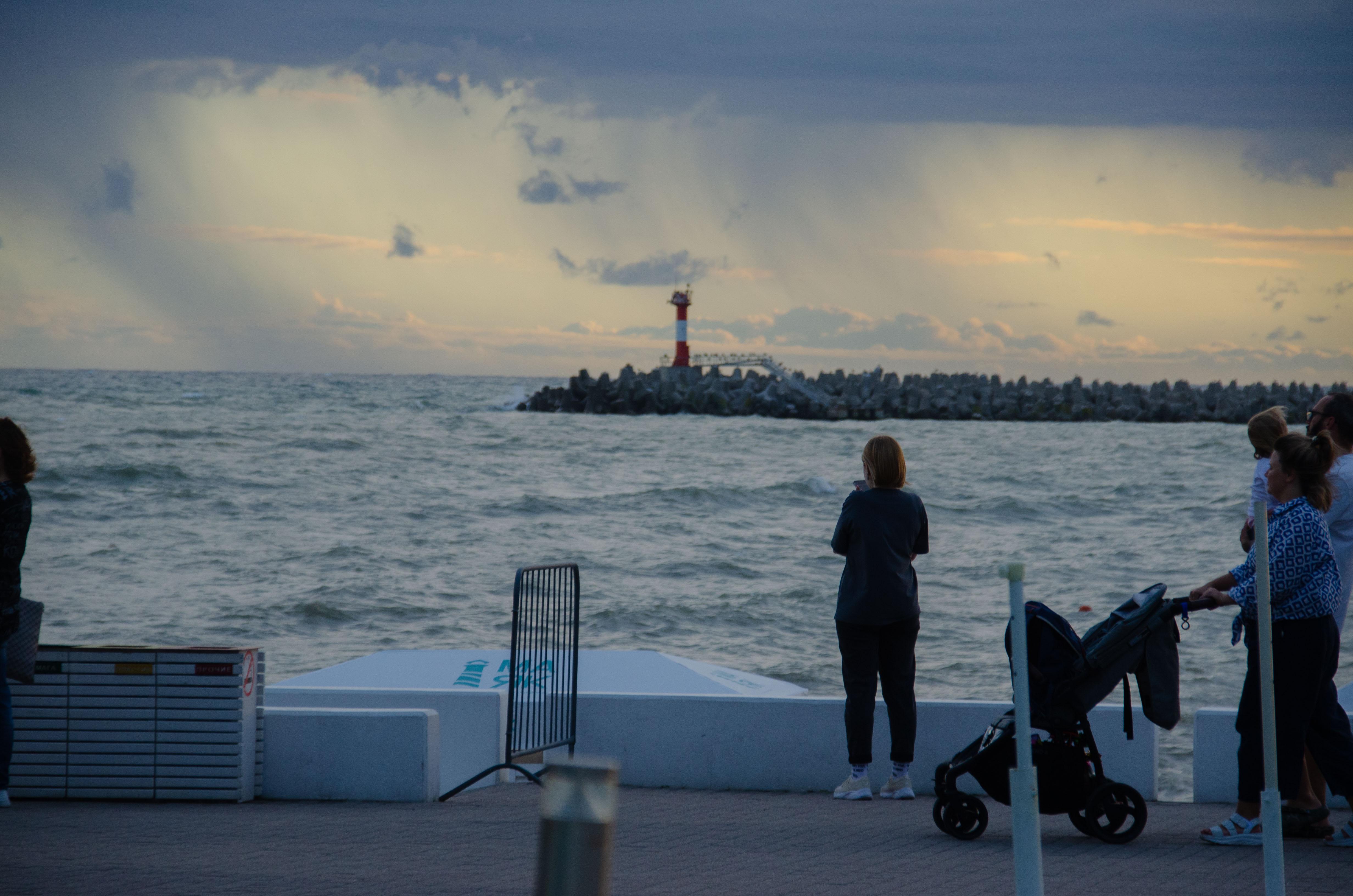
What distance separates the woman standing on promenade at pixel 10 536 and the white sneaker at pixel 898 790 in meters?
4.42

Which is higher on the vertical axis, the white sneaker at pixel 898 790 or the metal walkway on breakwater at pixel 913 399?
the metal walkway on breakwater at pixel 913 399

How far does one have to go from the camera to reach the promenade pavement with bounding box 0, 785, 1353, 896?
4793 mm

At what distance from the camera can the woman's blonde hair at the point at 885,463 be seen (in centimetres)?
662

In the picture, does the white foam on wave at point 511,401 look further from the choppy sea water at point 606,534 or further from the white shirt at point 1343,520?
the white shirt at point 1343,520

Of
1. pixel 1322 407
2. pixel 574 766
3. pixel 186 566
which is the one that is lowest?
pixel 186 566

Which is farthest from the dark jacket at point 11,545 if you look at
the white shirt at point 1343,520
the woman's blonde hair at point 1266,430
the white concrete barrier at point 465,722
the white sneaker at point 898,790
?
the white shirt at point 1343,520

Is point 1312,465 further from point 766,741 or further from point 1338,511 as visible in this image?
point 766,741

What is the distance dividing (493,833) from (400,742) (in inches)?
39.1

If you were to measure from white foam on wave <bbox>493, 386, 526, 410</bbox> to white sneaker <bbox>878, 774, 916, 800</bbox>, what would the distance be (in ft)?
259

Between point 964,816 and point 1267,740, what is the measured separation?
7.32 feet

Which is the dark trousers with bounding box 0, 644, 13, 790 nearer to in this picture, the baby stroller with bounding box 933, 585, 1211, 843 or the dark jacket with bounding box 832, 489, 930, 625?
the dark jacket with bounding box 832, 489, 930, 625

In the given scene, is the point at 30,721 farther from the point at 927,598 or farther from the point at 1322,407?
the point at 927,598

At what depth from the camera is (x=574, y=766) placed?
1.56 metres

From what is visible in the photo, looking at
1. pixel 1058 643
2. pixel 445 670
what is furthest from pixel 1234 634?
pixel 445 670
